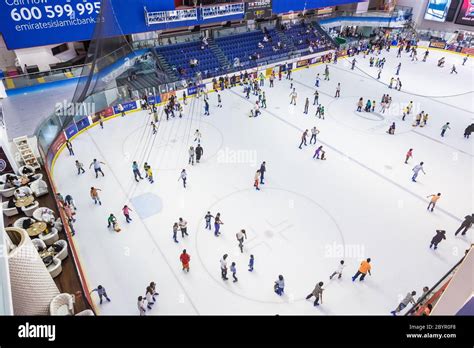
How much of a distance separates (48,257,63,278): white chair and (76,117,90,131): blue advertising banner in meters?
11.6

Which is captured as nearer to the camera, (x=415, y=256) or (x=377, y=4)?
(x=415, y=256)

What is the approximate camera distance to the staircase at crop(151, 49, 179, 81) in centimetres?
2597

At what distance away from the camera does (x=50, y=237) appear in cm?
1023

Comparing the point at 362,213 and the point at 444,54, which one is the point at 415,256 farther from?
the point at 444,54

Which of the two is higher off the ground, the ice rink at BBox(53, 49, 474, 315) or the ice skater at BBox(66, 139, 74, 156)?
the ice skater at BBox(66, 139, 74, 156)

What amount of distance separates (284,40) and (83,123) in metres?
24.3

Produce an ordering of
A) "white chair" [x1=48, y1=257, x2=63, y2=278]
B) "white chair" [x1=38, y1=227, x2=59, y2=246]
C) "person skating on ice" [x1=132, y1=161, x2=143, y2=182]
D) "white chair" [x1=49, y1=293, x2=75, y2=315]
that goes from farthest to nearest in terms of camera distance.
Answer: "person skating on ice" [x1=132, y1=161, x2=143, y2=182]
"white chair" [x1=38, y1=227, x2=59, y2=246]
"white chair" [x1=48, y1=257, x2=63, y2=278]
"white chair" [x1=49, y1=293, x2=75, y2=315]

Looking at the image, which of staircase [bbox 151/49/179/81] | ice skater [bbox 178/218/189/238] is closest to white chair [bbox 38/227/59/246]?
ice skater [bbox 178/218/189/238]

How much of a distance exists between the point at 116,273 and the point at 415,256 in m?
10.6

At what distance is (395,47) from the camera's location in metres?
37.2

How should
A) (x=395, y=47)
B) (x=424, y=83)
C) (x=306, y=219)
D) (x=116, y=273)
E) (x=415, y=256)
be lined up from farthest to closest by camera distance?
(x=395, y=47), (x=424, y=83), (x=306, y=219), (x=415, y=256), (x=116, y=273)

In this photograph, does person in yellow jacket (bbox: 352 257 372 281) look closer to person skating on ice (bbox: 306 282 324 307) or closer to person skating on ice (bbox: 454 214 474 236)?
person skating on ice (bbox: 306 282 324 307)

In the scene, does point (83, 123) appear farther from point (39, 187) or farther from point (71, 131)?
point (39, 187)
